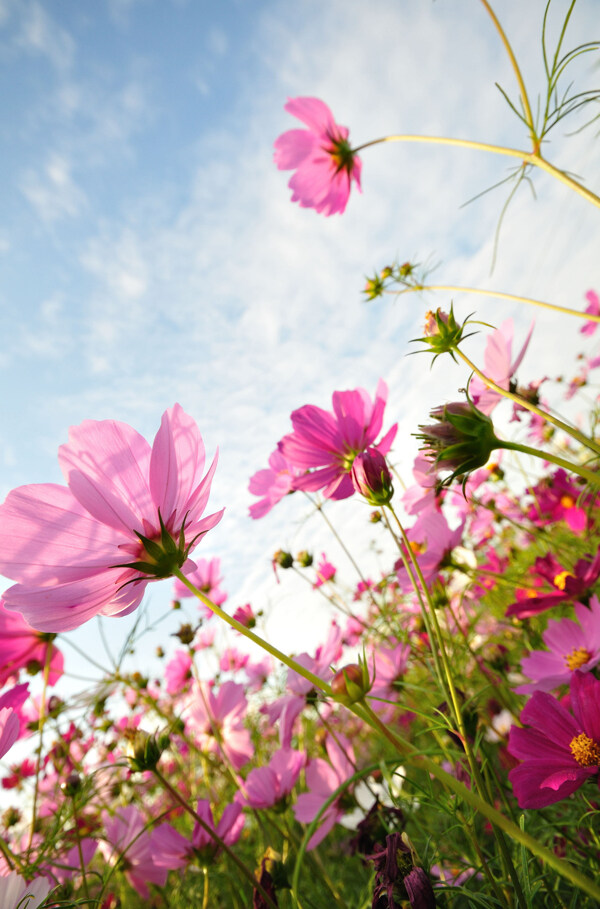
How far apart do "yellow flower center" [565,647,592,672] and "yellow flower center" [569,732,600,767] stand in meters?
0.20

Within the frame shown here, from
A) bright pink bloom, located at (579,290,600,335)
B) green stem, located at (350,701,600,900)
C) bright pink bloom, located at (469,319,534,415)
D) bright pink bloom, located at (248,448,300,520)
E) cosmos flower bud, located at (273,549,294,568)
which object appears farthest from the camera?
bright pink bloom, located at (579,290,600,335)

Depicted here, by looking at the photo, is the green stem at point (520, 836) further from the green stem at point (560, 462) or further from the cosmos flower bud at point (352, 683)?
the green stem at point (560, 462)

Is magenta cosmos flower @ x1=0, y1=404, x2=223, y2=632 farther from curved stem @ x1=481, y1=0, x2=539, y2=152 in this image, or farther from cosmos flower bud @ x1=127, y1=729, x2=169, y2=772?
curved stem @ x1=481, y1=0, x2=539, y2=152

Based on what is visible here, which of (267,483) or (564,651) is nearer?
(564,651)

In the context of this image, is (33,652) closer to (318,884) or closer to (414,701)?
(318,884)

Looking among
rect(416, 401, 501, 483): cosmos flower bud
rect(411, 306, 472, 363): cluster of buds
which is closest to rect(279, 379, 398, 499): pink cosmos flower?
rect(411, 306, 472, 363): cluster of buds

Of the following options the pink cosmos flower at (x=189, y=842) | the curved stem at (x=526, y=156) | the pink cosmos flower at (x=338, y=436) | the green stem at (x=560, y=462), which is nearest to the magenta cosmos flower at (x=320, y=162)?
the curved stem at (x=526, y=156)

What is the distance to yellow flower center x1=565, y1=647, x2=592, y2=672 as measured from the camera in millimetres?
599

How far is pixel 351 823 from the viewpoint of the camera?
35.4 inches

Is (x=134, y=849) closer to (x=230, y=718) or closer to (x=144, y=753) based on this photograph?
(x=230, y=718)

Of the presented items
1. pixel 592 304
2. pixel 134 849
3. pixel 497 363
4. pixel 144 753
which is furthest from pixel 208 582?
pixel 592 304

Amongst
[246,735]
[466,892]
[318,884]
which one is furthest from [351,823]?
[466,892]

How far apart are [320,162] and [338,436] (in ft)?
2.38

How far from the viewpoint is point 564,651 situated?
2.08 ft
